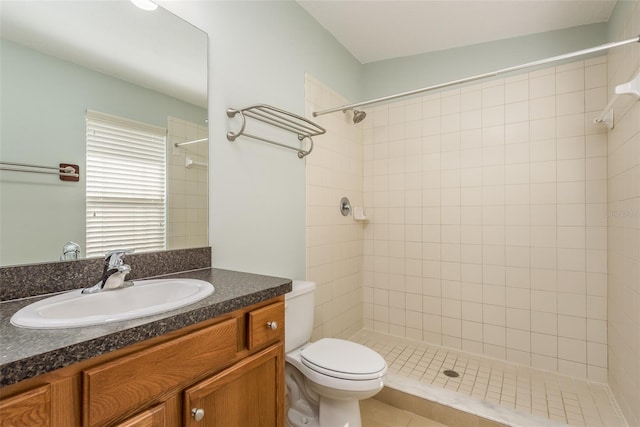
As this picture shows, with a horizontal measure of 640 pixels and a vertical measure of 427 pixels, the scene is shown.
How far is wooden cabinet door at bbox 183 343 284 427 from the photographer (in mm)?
851

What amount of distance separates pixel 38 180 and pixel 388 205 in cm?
232

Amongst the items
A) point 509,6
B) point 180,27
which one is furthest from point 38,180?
point 509,6

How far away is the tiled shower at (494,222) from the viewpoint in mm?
1997

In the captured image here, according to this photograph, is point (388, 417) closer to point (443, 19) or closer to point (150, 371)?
point (150, 371)

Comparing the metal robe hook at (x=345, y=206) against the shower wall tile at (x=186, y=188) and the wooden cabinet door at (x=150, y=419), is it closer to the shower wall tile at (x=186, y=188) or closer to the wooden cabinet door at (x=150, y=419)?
the shower wall tile at (x=186, y=188)

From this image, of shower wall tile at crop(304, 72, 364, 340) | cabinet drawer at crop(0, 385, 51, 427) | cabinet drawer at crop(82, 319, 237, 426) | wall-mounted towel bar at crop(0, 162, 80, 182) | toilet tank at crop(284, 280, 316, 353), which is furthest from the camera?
shower wall tile at crop(304, 72, 364, 340)

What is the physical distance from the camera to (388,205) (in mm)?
2766

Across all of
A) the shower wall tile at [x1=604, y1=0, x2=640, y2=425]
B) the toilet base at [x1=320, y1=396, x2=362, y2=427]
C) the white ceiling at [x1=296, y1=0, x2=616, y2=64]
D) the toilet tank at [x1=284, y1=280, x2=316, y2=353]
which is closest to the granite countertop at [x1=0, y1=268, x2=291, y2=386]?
the toilet tank at [x1=284, y1=280, x2=316, y2=353]

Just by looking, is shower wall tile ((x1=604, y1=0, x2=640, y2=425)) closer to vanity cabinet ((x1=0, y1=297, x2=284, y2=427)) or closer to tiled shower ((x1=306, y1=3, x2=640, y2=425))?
tiled shower ((x1=306, y1=3, x2=640, y2=425))

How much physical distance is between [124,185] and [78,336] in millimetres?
737

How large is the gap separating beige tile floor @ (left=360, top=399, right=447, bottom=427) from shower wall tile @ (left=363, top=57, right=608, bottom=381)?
0.88 m

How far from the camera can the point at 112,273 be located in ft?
3.30

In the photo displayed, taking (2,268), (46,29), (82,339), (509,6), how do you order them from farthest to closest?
1. (509,6)
2. (46,29)
3. (2,268)
4. (82,339)

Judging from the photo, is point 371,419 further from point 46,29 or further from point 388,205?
point 46,29
